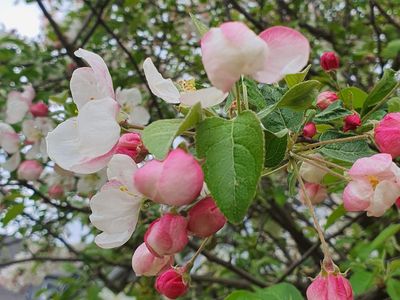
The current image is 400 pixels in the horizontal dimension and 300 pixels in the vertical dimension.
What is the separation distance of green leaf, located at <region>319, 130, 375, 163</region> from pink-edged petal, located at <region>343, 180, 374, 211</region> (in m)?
0.08

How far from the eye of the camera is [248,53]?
0.55 m

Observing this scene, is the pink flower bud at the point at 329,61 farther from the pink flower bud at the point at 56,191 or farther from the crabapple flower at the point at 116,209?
the pink flower bud at the point at 56,191

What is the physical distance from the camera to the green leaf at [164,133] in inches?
21.2

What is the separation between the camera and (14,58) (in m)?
2.40

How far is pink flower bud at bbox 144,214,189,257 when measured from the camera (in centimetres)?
61

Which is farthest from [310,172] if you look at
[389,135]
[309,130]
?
[389,135]

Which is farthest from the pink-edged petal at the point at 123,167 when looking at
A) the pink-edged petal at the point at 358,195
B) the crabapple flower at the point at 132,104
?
the crabapple flower at the point at 132,104

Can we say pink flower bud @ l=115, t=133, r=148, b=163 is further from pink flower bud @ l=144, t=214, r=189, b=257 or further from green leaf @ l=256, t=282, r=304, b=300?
green leaf @ l=256, t=282, r=304, b=300

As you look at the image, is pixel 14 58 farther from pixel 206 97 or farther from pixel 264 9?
pixel 206 97

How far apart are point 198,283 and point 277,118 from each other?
204cm

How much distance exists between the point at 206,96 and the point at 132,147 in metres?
0.13

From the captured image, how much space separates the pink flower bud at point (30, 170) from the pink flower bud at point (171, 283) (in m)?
1.23

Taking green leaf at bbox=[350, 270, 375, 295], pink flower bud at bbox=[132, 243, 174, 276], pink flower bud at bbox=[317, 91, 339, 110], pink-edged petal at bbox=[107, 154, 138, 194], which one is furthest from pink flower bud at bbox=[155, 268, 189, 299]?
green leaf at bbox=[350, 270, 375, 295]

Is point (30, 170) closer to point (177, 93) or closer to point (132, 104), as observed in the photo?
point (132, 104)
